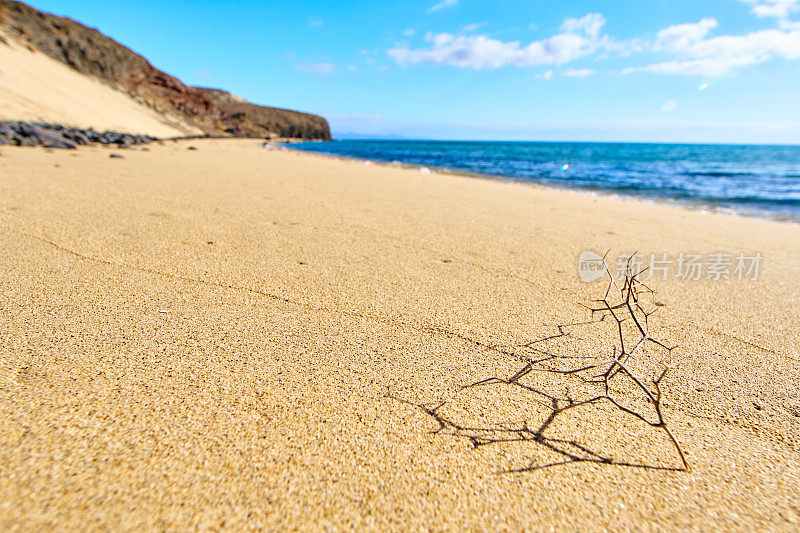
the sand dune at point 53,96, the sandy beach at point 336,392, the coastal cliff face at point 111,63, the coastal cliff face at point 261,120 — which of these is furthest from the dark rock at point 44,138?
the coastal cliff face at point 261,120

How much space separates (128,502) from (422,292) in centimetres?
119

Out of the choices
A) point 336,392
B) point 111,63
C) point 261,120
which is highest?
point 111,63

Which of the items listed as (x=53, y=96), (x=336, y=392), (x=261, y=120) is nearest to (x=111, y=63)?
(x=53, y=96)

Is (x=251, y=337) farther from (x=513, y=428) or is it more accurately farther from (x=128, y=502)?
(x=513, y=428)

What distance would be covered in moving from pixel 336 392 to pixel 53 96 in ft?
53.2

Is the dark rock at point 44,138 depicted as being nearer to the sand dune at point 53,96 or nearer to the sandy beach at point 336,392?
the sand dune at point 53,96

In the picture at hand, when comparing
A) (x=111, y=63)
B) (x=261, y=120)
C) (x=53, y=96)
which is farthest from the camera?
(x=261, y=120)

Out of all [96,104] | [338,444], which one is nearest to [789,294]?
[338,444]

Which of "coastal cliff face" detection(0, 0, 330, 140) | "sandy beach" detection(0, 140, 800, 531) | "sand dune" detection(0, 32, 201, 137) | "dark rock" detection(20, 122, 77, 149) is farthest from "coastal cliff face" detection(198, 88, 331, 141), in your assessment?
"sandy beach" detection(0, 140, 800, 531)

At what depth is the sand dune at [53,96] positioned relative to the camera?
993 cm

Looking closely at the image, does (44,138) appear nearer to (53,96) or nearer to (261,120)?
(53,96)

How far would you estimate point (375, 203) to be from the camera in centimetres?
362

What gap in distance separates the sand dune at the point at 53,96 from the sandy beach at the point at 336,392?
10.7 metres

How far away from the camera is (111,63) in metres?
22.9
